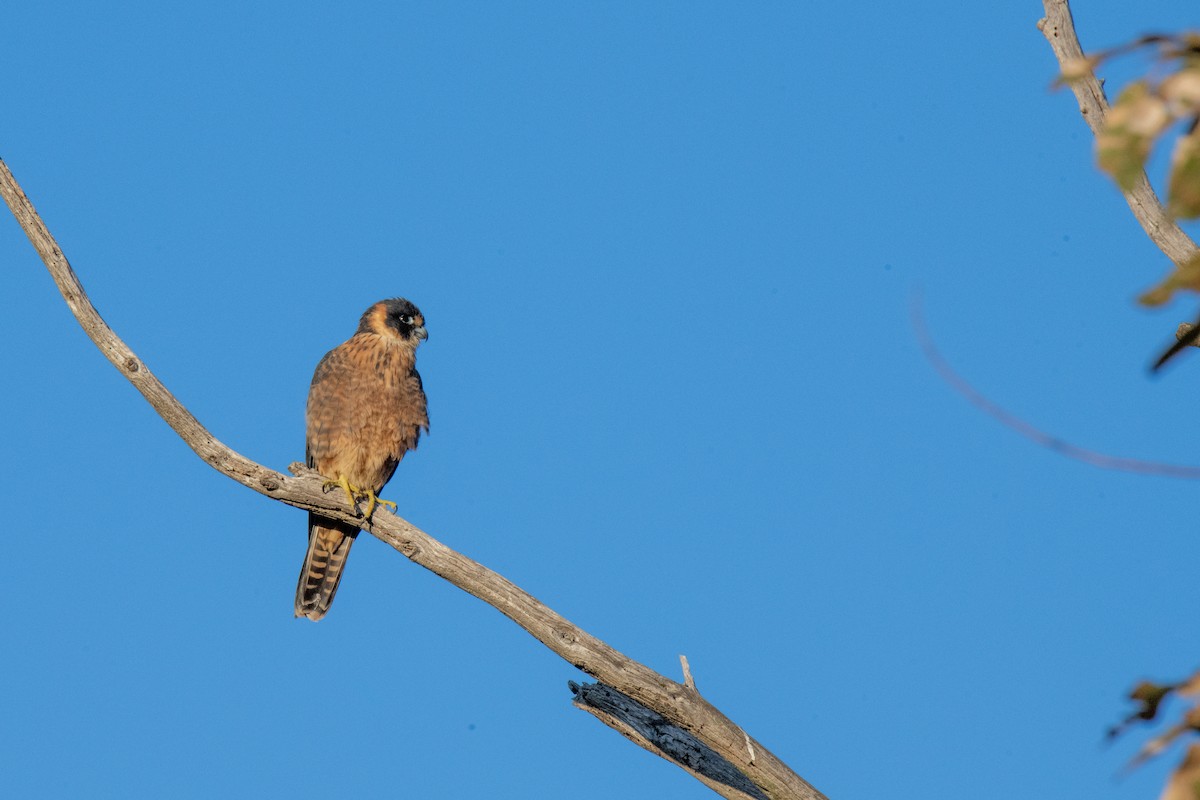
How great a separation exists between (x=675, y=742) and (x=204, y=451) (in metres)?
1.93

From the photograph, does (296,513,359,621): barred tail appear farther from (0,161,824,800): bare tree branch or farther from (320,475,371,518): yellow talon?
(0,161,824,800): bare tree branch

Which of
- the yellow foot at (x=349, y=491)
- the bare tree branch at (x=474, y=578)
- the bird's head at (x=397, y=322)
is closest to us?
the bare tree branch at (x=474, y=578)

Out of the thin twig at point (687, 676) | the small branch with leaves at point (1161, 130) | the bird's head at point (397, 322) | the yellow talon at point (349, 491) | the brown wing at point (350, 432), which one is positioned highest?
the bird's head at point (397, 322)

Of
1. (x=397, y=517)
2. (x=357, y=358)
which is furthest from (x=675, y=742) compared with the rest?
(x=357, y=358)

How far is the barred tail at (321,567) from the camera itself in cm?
605

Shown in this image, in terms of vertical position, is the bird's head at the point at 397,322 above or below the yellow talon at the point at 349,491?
above

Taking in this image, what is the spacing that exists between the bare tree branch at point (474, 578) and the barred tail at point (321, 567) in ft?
4.19

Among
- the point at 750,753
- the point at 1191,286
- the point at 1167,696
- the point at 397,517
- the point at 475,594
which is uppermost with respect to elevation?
the point at 397,517

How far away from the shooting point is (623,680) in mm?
3896

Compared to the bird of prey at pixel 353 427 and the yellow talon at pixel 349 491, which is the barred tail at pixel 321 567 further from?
the yellow talon at pixel 349 491

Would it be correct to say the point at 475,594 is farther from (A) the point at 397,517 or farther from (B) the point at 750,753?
(B) the point at 750,753

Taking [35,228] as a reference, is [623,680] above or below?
below

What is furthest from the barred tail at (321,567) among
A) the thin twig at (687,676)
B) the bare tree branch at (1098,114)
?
the bare tree branch at (1098,114)

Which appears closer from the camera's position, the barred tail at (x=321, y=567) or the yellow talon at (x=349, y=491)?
the yellow talon at (x=349, y=491)
